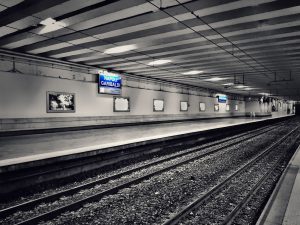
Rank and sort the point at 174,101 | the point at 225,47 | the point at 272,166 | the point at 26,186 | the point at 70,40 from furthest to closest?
the point at 174,101 < the point at 225,47 < the point at 70,40 < the point at 272,166 < the point at 26,186

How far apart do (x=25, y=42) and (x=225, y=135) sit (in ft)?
44.7

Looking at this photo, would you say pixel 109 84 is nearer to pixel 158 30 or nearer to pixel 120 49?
pixel 120 49

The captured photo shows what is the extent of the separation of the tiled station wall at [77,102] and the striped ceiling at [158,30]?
1.58m

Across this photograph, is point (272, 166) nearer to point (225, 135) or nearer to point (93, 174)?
point (93, 174)

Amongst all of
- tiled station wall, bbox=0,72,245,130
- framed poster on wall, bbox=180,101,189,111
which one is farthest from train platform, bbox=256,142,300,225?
framed poster on wall, bbox=180,101,189,111

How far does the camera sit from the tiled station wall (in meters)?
10.4

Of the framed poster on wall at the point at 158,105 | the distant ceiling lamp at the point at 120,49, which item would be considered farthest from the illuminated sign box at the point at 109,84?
the framed poster on wall at the point at 158,105

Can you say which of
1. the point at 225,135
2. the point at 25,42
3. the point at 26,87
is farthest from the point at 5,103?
the point at 225,135

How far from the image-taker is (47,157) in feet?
20.2

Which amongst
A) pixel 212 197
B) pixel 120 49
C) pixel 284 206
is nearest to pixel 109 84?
pixel 120 49

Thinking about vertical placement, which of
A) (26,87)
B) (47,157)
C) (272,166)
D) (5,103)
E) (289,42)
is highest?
(289,42)

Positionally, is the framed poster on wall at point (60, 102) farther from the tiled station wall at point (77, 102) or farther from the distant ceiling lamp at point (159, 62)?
the distant ceiling lamp at point (159, 62)

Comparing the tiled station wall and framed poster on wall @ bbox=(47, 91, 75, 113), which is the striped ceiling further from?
framed poster on wall @ bbox=(47, 91, 75, 113)

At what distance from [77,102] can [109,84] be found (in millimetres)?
2225
